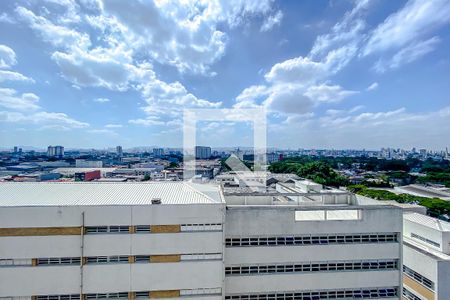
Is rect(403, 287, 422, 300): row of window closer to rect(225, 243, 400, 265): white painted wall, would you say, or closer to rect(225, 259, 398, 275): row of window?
rect(225, 259, 398, 275): row of window

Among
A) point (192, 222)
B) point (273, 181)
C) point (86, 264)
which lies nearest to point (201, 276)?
point (192, 222)

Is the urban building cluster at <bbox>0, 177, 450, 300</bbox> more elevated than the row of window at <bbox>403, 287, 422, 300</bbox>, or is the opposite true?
the urban building cluster at <bbox>0, 177, 450, 300</bbox>

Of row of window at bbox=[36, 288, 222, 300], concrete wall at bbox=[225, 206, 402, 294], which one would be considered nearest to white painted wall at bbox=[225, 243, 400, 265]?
concrete wall at bbox=[225, 206, 402, 294]

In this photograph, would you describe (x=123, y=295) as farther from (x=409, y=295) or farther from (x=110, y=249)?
(x=409, y=295)

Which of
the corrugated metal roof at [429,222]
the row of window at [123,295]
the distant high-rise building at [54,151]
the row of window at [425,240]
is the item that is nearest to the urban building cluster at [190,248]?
the row of window at [123,295]

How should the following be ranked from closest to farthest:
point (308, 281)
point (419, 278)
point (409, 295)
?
point (308, 281), point (419, 278), point (409, 295)

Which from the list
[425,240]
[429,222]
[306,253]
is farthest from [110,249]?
[429,222]

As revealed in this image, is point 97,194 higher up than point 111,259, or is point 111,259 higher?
point 97,194
